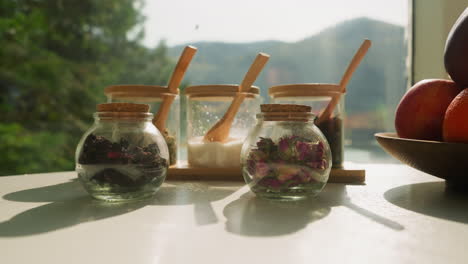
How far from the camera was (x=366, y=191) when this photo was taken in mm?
593

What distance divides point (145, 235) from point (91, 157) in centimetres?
18

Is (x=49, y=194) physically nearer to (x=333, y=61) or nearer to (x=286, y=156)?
(x=286, y=156)

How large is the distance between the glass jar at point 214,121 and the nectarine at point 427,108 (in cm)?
32

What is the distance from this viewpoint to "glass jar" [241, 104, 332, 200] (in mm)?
499

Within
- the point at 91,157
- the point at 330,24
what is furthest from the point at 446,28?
the point at 91,157

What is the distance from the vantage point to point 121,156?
498 millimetres

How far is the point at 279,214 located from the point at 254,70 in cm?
37

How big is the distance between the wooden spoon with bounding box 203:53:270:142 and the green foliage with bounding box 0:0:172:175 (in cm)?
217

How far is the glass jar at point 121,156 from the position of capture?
497 millimetres

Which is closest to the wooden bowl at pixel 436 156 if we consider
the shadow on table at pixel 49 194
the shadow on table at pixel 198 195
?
the shadow on table at pixel 198 195

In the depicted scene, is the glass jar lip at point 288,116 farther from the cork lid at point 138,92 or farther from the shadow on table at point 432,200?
the cork lid at point 138,92

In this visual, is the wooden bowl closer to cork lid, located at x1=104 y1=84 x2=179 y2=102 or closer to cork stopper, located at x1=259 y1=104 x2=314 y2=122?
cork stopper, located at x1=259 y1=104 x2=314 y2=122

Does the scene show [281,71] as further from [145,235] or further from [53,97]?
[53,97]

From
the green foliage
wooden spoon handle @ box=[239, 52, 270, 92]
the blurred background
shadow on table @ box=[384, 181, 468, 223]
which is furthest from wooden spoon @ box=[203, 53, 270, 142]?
the green foliage
